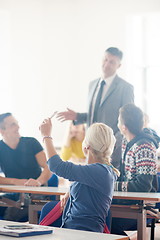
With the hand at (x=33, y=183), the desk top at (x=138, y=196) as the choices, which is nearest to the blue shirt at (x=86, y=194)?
the desk top at (x=138, y=196)

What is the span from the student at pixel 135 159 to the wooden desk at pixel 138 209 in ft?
0.31

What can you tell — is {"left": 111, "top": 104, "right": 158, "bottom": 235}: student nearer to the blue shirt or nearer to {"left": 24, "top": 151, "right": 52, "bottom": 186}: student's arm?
the blue shirt

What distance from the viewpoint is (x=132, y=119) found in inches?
156

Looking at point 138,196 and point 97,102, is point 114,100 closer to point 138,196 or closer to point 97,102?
point 97,102

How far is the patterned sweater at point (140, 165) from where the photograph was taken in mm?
3783

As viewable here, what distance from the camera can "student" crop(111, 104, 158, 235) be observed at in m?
3.79

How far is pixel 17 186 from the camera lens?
4367 millimetres

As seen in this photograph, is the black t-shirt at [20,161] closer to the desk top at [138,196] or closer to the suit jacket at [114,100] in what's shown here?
the suit jacket at [114,100]

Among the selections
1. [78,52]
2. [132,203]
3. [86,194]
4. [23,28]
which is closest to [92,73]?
[78,52]

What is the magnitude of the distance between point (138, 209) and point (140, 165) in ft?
1.27

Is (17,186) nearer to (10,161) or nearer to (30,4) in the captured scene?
(10,161)

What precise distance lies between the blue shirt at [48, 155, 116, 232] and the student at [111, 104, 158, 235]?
0.76 meters

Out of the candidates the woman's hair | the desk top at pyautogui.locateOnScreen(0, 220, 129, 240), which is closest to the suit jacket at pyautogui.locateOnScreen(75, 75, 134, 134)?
the woman's hair

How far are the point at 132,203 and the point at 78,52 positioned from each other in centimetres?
442
